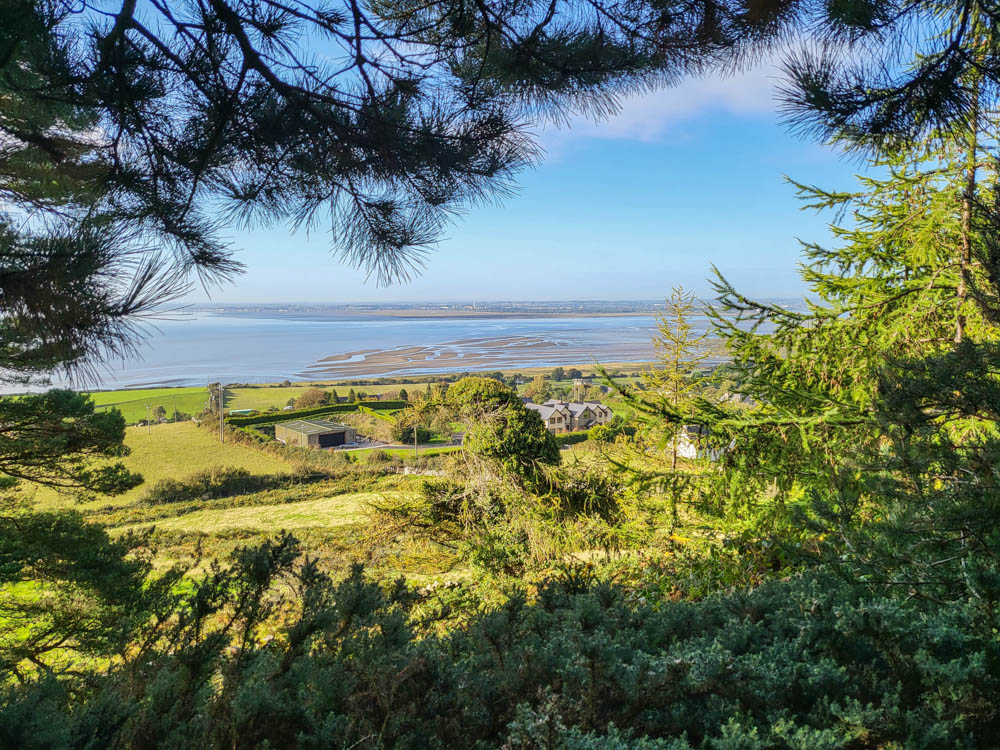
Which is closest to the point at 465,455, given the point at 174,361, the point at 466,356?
the point at 174,361

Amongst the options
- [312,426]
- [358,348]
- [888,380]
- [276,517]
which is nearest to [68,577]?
[888,380]

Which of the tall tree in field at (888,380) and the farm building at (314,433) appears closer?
the tall tree in field at (888,380)

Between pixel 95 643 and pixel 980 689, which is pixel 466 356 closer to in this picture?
pixel 95 643

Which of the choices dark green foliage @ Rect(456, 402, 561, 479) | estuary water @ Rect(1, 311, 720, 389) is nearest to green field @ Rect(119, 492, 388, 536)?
estuary water @ Rect(1, 311, 720, 389)

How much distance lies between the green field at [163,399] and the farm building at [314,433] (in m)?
3.23

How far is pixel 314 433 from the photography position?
65.4 ft

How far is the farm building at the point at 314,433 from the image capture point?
19.8 metres

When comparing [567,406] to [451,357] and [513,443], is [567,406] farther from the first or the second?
[513,443]

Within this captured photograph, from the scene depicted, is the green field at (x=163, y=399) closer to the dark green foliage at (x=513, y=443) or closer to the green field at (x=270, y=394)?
the green field at (x=270, y=394)

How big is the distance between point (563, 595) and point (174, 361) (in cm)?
1803

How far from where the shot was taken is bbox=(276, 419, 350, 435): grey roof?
19.9 meters

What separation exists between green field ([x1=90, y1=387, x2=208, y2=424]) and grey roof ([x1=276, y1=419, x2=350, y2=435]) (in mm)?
3308

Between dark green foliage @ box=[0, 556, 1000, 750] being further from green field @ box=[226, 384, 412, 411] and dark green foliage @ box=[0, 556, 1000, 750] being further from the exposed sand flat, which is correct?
green field @ box=[226, 384, 412, 411]

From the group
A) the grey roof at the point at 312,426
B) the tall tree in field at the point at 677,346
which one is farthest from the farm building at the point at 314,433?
the tall tree in field at the point at 677,346
